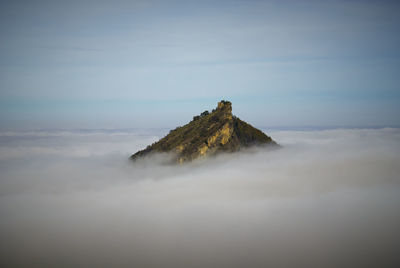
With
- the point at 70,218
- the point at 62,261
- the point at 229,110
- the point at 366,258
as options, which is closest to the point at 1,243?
the point at 70,218

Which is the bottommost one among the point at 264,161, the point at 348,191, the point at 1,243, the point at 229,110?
the point at 1,243

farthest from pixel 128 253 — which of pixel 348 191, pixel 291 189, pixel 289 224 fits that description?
pixel 348 191

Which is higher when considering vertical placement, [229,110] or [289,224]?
[229,110]

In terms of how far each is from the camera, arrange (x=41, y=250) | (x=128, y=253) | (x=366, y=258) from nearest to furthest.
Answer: (x=366, y=258) < (x=41, y=250) < (x=128, y=253)

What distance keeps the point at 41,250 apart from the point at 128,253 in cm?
5799

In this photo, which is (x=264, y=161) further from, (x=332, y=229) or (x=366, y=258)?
(x=366, y=258)

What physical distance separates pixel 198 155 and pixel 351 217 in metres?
84.8

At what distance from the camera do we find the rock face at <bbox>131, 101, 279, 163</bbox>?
14875 cm

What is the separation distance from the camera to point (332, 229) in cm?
15212

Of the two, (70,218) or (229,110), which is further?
(70,218)

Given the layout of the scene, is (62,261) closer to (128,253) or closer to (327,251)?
(128,253)

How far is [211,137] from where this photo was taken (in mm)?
147125

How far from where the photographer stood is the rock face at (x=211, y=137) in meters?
149

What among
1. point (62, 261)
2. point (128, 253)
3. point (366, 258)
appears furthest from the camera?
point (128, 253)
